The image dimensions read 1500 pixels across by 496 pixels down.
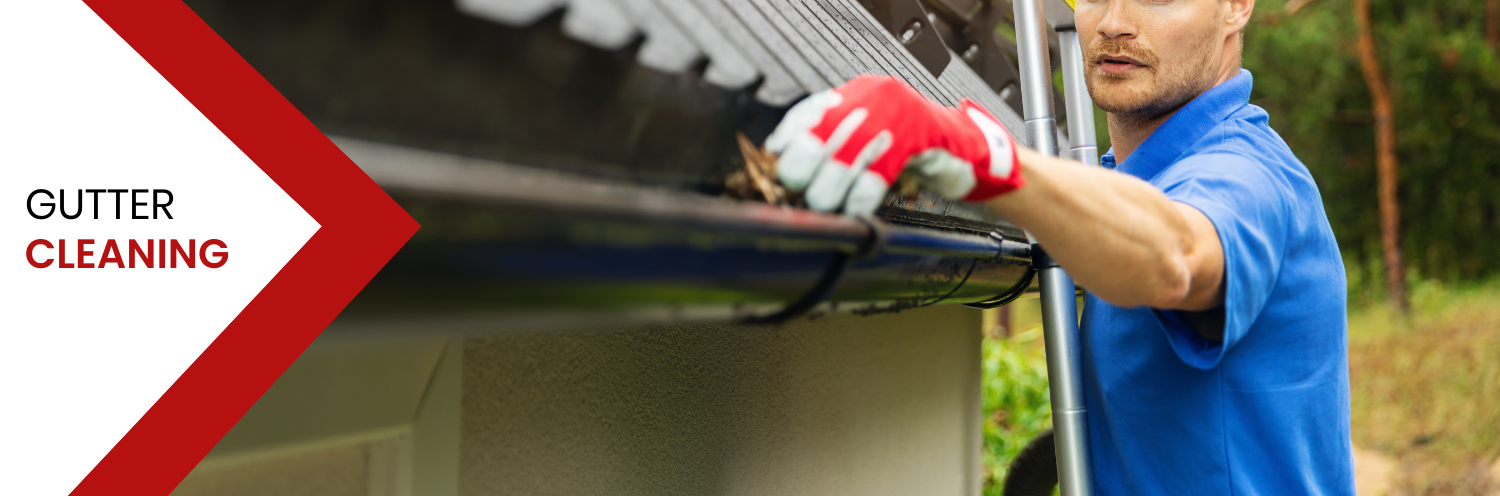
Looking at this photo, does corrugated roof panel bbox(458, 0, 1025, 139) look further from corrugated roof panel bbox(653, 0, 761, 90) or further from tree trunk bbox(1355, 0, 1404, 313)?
tree trunk bbox(1355, 0, 1404, 313)

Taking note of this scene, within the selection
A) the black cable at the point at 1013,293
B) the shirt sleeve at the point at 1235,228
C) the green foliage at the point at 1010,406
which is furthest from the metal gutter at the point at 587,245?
the green foliage at the point at 1010,406

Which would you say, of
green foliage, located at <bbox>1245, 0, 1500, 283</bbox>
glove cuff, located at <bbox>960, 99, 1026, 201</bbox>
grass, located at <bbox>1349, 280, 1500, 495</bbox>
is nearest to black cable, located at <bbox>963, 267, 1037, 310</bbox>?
glove cuff, located at <bbox>960, 99, 1026, 201</bbox>

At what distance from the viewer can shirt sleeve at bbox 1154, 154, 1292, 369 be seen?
1332 millimetres

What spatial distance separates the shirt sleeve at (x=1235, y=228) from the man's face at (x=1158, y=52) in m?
0.41

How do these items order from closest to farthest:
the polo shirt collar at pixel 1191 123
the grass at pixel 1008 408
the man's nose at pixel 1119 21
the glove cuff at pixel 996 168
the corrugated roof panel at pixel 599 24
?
the corrugated roof panel at pixel 599 24
the glove cuff at pixel 996 168
the polo shirt collar at pixel 1191 123
the man's nose at pixel 1119 21
the grass at pixel 1008 408

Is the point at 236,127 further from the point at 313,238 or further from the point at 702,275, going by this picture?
the point at 702,275

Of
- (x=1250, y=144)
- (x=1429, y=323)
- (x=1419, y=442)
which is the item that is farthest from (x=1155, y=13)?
(x=1429, y=323)

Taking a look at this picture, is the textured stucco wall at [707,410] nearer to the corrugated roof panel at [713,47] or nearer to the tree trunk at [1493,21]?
the corrugated roof panel at [713,47]

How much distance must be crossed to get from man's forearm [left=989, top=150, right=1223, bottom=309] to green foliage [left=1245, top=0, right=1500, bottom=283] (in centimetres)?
1482

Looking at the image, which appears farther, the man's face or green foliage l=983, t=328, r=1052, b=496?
green foliage l=983, t=328, r=1052, b=496

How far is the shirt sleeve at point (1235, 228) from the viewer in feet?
4.37

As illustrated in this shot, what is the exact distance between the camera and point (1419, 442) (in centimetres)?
970

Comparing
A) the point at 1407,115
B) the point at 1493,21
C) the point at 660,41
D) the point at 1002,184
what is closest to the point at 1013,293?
the point at 1002,184

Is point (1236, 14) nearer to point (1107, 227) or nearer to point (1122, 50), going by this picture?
point (1122, 50)
